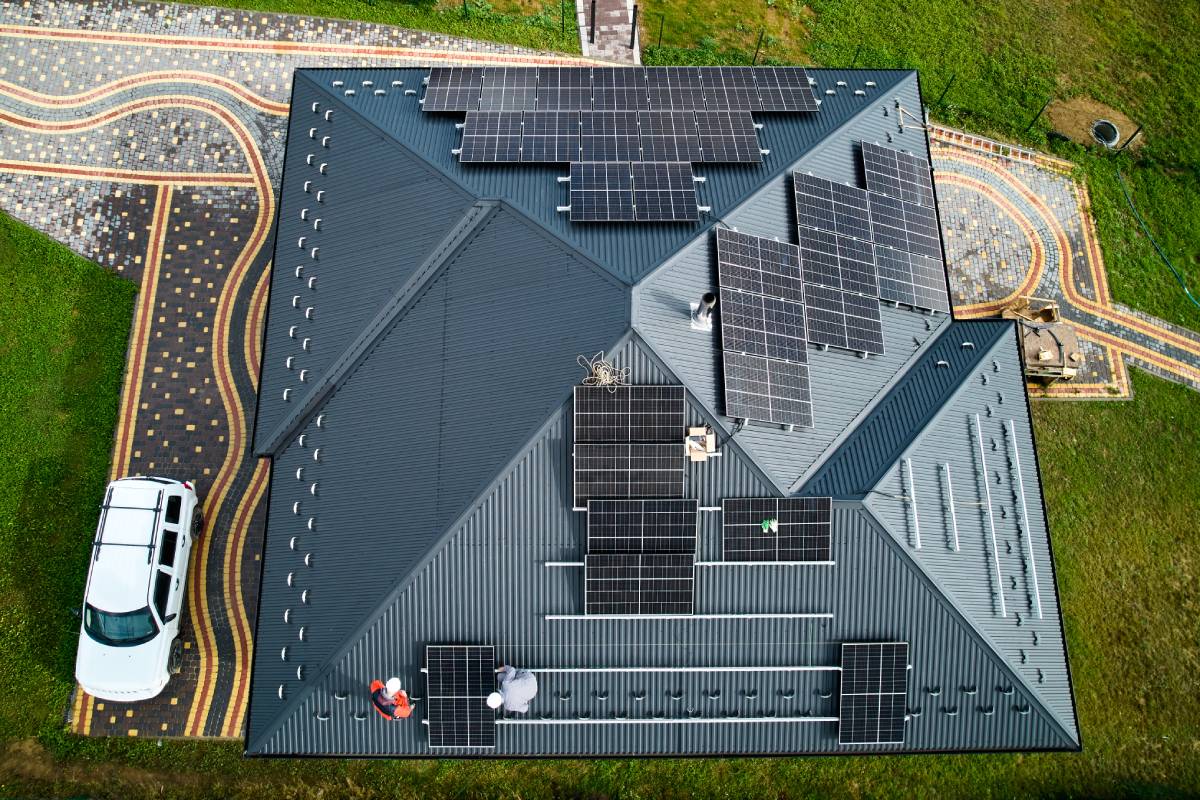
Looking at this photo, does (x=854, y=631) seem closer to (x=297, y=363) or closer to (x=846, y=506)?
(x=846, y=506)

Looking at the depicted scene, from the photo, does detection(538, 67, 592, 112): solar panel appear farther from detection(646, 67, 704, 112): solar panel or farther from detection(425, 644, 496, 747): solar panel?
detection(425, 644, 496, 747): solar panel

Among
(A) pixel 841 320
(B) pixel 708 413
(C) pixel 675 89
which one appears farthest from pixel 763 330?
(C) pixel 675 89

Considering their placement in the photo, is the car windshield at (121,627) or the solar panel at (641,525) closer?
the solar panel at (641,525)

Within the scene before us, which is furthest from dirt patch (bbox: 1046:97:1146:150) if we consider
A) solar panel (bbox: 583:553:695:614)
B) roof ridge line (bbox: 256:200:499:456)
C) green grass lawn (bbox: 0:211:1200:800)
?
solar panel (bbox: 583:553:695:614)

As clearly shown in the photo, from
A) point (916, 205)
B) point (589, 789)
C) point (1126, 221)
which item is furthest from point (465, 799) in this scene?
point (1126, 221)

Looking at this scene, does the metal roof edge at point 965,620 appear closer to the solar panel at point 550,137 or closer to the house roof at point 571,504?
the house roof at point 571,504

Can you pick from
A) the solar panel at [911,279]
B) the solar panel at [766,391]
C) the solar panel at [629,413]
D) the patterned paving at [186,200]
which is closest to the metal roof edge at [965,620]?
the solar panel at [766,391]

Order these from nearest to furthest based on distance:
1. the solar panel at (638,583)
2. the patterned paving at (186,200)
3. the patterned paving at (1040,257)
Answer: the solar panel at (638,583), the patterned paving at (186,200), the patterned paving at (1040,257)
